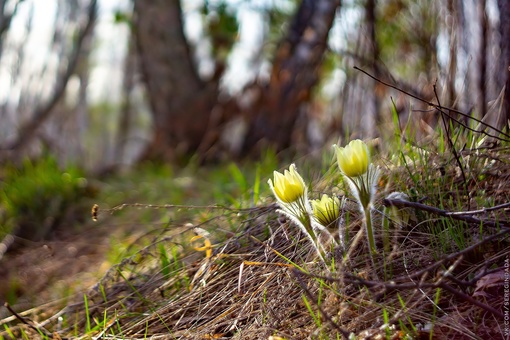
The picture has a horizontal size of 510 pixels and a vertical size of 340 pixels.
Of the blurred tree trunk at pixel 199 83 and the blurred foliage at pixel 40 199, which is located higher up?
the blurred tree trunk at pixel 199 83

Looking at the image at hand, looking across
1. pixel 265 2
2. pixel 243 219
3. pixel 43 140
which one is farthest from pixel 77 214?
pixel 265 2

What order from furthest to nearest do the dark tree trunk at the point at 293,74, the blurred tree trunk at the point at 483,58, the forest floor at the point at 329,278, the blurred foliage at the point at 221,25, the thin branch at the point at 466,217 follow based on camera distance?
the blurred foliage at the point at 221,25, the dark tree trunk at the point at 293,74, the blurred tree trunk at the point at 483,58, the thin branch at the point at 466,217, the forest floor at the point at 329,278

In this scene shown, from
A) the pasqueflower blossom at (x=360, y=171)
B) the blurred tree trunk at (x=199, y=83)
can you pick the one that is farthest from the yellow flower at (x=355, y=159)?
the blurred tree trunk at (x=199, y=83)

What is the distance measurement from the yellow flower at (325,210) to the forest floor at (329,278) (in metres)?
0.11

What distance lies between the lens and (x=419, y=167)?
6.45 ft

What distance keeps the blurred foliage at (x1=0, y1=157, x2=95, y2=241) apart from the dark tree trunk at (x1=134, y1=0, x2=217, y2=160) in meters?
1.91

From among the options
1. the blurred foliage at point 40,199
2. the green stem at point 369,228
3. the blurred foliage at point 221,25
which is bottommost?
the blurred foliage at point 40,199

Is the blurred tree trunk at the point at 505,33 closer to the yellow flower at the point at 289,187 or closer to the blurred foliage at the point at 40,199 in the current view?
the yellow flower at the point at 289,187

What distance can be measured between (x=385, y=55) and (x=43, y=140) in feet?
11.5

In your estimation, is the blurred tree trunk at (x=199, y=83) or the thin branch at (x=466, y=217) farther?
the blurred tree trunk at (x=199, y=83)

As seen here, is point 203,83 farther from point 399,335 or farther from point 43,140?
point 399,335

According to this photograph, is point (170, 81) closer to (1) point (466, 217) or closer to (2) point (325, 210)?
(2) point (325, 210)

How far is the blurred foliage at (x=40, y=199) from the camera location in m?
3.73

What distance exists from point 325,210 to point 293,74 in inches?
160
